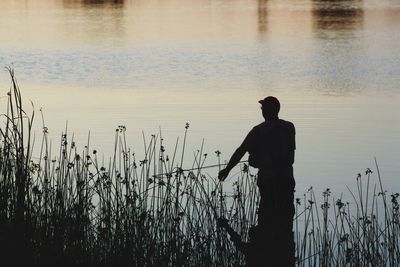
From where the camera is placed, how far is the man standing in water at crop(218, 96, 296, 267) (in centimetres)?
932

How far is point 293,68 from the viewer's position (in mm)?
28672

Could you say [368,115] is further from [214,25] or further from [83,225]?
[214,25]

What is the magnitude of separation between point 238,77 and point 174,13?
83.0 ft

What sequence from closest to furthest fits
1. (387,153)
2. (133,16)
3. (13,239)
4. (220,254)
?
(13,239) → (220,254) → (387,153) → (133,16)

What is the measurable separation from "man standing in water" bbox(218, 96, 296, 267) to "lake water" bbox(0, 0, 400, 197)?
3868mm

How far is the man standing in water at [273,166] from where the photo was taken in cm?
932

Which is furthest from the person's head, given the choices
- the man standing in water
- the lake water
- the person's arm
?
the lake water

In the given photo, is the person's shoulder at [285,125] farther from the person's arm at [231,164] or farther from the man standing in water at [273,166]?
the person's arm at [231,164]

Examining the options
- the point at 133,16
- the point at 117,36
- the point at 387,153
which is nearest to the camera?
the point at 387,153

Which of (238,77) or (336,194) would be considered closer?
(336,194)

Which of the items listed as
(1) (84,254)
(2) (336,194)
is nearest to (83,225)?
(1) (84,254)

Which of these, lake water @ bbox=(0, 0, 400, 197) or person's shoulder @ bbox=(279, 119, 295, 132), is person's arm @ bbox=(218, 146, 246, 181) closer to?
person's shoulder @ bbox=(279, 119, 295, 132)

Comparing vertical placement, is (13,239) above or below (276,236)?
above

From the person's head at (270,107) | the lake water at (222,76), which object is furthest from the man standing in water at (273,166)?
the lake water at (222,76)
